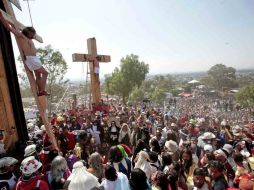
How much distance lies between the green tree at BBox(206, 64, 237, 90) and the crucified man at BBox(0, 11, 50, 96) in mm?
110411

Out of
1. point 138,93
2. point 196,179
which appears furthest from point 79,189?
point 138,93

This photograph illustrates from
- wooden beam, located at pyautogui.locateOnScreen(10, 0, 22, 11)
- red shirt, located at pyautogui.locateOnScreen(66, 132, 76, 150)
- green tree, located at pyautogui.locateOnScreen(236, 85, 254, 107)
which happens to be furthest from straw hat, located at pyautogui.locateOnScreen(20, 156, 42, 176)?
green tree, located at pyautogui.locateOnScreen(236, 85, 254, 107)

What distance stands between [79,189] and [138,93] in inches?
1985

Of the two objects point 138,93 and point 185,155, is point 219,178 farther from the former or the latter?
point 138,93

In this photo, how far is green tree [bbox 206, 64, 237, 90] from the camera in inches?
4387

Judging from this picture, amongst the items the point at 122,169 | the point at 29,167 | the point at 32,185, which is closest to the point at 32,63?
the point at 29,167

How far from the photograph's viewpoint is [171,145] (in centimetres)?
598

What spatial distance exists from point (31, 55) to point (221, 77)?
115317 mm

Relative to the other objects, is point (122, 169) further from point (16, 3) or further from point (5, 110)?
point (16, 3)

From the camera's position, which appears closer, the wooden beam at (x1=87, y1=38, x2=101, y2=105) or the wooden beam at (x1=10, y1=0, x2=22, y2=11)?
the wooden beam at (x1=10, y1=0, x2=22, y2=11)

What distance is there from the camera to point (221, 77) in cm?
11306

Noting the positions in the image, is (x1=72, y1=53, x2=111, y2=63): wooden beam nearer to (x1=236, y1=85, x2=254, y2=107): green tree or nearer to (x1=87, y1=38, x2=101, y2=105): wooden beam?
(x1=87, y1=38, x2=101, y2=105): wooden beam

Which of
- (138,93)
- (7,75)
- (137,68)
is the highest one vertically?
(7,75)

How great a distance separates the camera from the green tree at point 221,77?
111m
